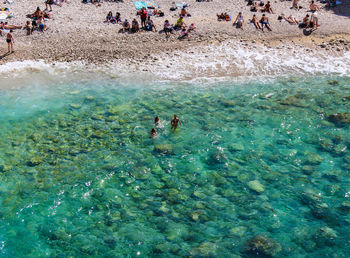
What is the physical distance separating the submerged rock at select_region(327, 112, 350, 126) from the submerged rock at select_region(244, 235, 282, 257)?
940 centimetres

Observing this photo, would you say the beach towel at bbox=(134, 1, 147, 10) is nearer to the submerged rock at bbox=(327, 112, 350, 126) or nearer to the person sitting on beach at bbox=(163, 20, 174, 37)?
the person sitting on beach at bbox=(163, 20, 174, 37)

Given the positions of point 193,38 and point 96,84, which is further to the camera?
point 193,38

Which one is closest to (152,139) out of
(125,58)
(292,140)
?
(292,140)

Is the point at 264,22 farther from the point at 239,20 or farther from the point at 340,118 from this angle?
the point at 340,118

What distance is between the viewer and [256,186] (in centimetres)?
1420

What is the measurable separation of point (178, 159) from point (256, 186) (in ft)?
12.1

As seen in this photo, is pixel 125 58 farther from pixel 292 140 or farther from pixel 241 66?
pixel 292 140

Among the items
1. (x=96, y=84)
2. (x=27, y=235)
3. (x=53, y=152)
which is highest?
(x=96, y=84)

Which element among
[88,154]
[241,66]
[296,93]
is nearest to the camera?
[88,154]

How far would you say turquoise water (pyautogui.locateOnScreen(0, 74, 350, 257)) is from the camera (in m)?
11.9

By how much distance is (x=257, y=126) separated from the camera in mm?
18391

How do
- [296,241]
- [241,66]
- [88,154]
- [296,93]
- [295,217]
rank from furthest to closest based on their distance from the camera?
[241,66]
[296,93]
[88,154]
[295,217]
[296,241]

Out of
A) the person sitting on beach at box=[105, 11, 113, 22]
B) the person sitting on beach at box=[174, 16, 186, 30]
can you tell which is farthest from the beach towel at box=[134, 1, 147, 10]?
the person sitting on beach at box=[174, 16, 186, 30]

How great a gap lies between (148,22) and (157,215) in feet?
59.9
